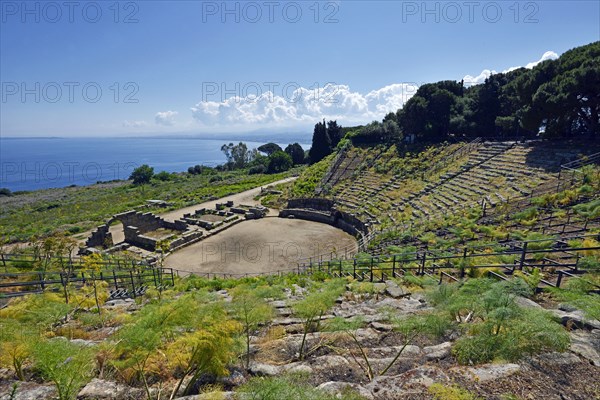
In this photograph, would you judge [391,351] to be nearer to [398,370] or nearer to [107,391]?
[398,370]

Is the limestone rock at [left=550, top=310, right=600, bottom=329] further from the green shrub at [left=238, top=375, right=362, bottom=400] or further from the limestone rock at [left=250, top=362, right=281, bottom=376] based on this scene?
the limestone rock at [left=250, top=362, right=281, bottom=376]

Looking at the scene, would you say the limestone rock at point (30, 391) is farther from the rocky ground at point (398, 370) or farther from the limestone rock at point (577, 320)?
the limestone rock at point (577, 320)

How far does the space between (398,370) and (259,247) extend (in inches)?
779

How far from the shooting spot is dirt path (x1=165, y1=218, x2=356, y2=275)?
68.2 ft

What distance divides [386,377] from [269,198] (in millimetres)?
33672

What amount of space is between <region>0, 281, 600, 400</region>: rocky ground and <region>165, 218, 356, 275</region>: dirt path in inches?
564

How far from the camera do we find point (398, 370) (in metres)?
4.86

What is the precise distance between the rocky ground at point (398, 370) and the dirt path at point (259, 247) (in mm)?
14332

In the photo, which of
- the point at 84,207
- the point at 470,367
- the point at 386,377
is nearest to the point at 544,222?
the point at 470,367

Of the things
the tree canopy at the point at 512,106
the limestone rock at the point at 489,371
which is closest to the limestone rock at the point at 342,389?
the limestone rock at the point at 489,371

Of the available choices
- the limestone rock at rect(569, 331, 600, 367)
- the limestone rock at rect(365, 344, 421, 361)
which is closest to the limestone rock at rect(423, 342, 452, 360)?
the limestone rock at rect(365, 344, 421, 361)

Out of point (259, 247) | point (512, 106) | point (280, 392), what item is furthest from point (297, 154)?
point (280, 392)

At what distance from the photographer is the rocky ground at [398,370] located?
13.2ft

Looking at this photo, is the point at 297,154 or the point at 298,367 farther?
the point at 297,154
